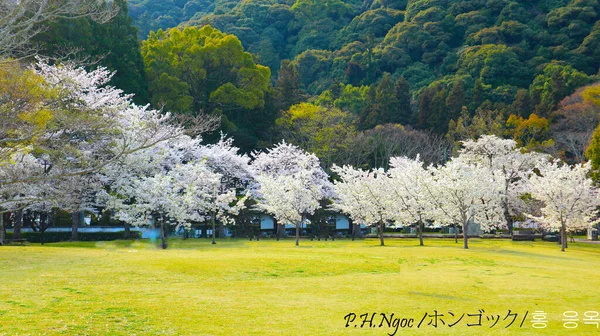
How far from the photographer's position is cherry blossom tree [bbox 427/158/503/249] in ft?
98.4

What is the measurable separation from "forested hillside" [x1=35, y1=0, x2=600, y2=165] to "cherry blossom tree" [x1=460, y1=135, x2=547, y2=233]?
7.27m

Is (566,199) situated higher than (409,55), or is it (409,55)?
(409,55)

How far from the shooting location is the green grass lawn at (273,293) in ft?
34.1

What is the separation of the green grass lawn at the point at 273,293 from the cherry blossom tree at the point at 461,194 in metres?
7.86

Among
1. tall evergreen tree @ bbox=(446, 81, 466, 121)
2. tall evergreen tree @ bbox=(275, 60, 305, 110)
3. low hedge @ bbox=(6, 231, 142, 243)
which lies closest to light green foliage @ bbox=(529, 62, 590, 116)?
tall evergreen tree @ bbox=(446, 81, 466, 121)

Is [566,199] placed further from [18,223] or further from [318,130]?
[18,223]

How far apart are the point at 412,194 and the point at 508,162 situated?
12812 mm

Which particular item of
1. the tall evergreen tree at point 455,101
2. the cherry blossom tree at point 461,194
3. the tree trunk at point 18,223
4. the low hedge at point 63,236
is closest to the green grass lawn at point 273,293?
the tree trunk at point 18,223

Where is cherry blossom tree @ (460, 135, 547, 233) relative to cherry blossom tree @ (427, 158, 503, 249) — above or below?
above

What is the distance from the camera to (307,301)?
42.5 feet

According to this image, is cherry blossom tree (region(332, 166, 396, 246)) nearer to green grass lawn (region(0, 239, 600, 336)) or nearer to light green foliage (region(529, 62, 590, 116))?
green grass lawn (region(0, 239, 600, 336))

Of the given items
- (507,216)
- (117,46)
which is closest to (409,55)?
(507,216)

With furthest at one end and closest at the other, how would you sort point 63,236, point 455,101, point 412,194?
point 455,101 < point 412,194 < point 63,236

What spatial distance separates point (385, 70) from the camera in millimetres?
80000
